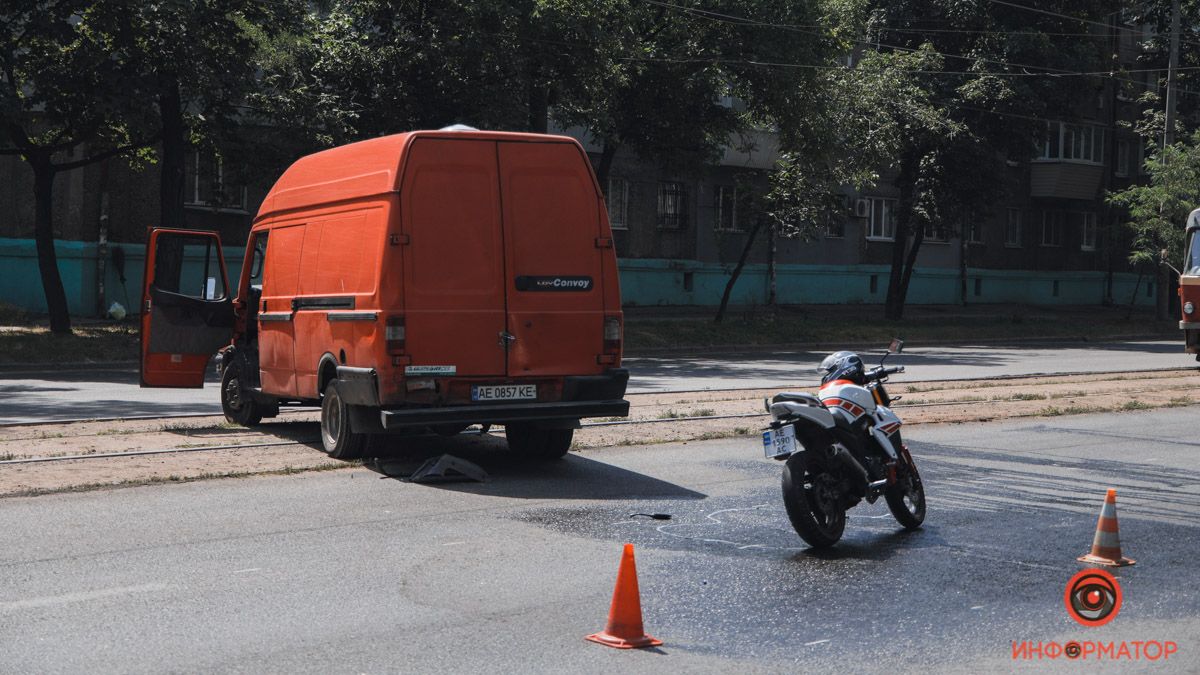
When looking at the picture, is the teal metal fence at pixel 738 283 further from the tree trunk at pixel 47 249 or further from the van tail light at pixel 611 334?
the van tail light at pixel 611 334

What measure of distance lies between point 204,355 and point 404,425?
181 inches

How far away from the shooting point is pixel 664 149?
3134 cm

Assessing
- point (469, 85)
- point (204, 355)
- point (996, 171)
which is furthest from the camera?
point (996, 171)

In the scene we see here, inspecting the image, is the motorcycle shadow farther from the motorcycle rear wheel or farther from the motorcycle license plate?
the motorcycle license plate

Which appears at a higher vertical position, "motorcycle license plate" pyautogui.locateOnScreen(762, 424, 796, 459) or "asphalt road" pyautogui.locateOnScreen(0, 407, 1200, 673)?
"motorcycle license plate" pyautogui.locateOnScreen(762, 424, 796, 459)

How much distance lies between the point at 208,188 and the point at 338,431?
74.4 ft

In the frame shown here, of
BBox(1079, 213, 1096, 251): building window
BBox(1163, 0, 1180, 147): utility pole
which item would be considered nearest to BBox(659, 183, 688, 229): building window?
BBox(1163, 0, 1180, 147): utility pole

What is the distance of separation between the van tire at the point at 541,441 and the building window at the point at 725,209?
31.8 m

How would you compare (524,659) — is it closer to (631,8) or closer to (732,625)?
(732,625)

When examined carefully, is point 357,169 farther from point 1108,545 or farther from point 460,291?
point 1108,545

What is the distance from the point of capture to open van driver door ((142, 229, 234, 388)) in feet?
46.5

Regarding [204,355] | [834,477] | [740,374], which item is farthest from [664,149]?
[834,477]

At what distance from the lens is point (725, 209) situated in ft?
145

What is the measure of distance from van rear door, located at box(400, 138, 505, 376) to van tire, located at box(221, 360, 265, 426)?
3724 mm
